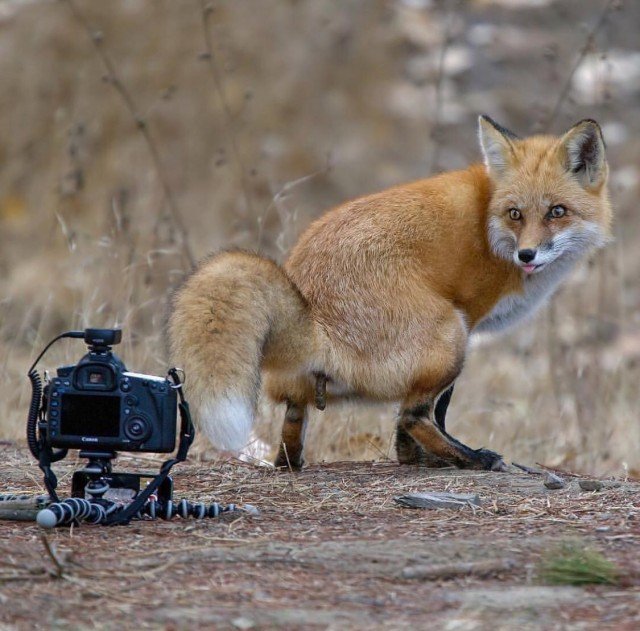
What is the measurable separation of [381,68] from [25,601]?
16.8m

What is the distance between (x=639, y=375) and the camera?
9234 mm

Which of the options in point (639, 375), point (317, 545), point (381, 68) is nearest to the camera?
point (317, 545)

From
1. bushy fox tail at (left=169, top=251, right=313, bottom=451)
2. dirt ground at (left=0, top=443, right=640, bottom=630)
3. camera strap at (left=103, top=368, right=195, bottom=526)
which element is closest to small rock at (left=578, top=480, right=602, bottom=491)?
dirt ground at (left=0, top=443, right=640, bottom=630)

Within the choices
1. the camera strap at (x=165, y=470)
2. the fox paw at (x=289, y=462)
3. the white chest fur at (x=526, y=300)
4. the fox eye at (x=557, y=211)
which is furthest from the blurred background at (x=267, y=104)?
the camera strap at (x=165, y=470)

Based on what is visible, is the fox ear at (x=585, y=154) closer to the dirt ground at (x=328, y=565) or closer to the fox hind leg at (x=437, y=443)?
the fox hind leg at (x=437, y=443)

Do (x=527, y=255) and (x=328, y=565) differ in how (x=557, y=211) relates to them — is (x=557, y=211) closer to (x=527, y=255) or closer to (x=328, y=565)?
(x=527, y=255)

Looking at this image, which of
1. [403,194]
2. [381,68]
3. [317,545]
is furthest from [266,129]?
[317,545]

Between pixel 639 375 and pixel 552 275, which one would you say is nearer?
pixel 552 275

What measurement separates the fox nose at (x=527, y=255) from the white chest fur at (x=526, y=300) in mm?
290

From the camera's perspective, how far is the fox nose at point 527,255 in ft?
17.7

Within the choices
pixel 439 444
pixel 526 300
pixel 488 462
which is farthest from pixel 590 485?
pixel 526 300

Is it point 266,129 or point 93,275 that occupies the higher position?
point 266,129

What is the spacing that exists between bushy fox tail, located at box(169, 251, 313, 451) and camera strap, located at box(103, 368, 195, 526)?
0.83 feet

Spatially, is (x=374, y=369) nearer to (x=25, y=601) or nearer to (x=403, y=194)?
(x=403, y=194)
